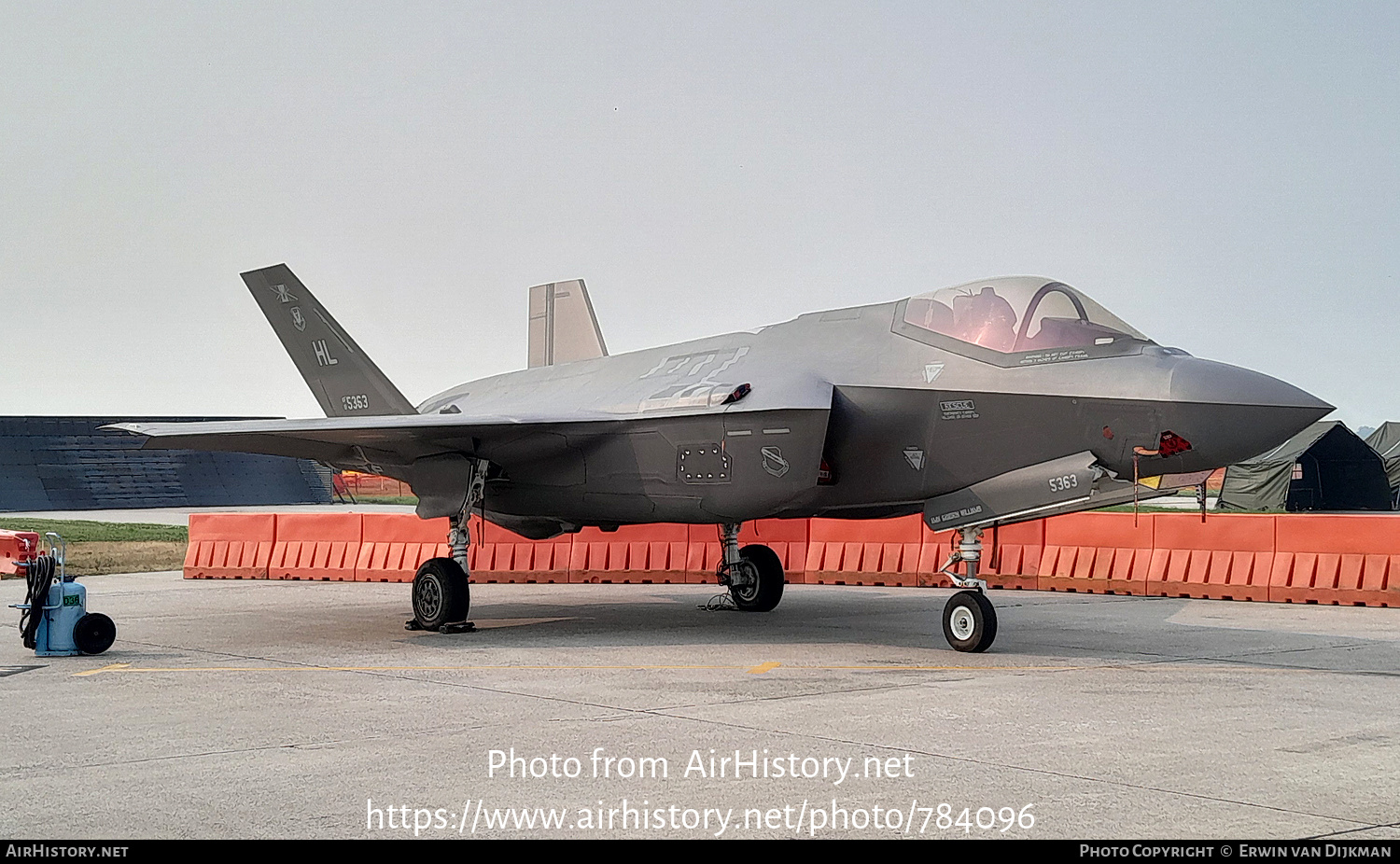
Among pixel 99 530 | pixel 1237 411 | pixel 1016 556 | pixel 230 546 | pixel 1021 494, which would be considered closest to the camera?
pixel 1237 411

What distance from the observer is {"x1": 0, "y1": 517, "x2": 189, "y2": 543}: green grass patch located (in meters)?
27.1

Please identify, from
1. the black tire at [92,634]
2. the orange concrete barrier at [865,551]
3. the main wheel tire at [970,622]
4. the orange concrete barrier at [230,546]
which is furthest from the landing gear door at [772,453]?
the orange concrete barrier at [230,546]

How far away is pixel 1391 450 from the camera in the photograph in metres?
39.1

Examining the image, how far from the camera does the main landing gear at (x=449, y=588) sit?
39.9 feet

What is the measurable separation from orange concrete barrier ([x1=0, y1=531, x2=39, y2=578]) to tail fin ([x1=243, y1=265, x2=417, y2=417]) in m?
4.47

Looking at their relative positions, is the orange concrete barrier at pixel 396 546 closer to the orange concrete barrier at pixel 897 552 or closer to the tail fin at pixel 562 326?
the orange concrete barrier at pixel 897 552

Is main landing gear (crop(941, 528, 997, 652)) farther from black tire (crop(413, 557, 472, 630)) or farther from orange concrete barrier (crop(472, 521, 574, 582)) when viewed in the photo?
orange concrete barrier (crop(472, 521, 574, 582))

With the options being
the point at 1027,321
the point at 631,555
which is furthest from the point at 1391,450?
the point at 1027,321

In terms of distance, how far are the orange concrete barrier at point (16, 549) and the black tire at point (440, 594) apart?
3443mm

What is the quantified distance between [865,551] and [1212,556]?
4759 mm

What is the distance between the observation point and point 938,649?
1073 centimetres

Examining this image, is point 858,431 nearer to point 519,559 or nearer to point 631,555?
point 631,555

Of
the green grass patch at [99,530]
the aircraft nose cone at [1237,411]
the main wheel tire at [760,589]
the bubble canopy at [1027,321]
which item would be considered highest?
the bubble canopy at [1027,321]

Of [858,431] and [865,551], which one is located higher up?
[858,431]
